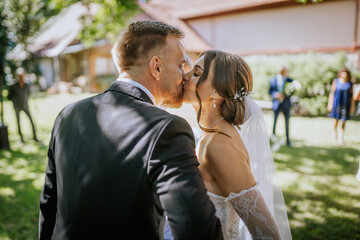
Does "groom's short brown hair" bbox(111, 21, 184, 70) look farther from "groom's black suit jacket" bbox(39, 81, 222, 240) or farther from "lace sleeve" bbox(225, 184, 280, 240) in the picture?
"lace sleeve" bbox(225, 184, 280, 240)

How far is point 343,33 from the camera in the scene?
49.3 feet

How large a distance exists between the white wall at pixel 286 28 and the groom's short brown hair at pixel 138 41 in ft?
54.6

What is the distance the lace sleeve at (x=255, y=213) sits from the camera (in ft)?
5.94

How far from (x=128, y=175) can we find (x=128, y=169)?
0.03 metres

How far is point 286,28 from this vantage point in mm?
16781

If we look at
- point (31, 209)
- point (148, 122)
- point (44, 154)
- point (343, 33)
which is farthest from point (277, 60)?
point (148, 122)

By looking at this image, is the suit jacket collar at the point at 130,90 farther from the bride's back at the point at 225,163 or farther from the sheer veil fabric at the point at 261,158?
the sheer veil fabric at the point at 261,158

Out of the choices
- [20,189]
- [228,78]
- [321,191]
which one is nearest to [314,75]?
[321,191]

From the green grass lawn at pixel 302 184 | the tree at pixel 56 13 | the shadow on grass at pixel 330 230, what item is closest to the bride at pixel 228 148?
the shadow on grass at pixel 330 230

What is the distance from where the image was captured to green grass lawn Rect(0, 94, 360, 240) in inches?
159

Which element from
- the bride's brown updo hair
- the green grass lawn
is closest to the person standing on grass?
the green grass lawn

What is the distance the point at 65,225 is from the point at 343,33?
57.6 ft

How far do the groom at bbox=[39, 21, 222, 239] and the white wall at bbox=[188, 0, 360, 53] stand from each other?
17.0m

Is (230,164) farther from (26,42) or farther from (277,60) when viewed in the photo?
(26,42)
